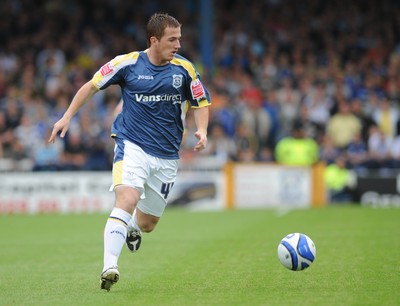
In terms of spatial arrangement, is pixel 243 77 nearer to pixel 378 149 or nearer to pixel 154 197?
pixel 378 149

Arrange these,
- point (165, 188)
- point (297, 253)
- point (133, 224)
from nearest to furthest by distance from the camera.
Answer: point (297, 253) → point (165, 188) → point (133, 224)

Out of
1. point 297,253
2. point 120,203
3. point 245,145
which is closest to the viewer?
point 120,203

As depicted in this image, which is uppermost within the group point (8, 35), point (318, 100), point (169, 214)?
point (8, 35)

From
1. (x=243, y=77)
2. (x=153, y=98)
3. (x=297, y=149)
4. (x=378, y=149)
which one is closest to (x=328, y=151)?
(x=297, y=149)

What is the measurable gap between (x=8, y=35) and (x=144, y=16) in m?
4.47

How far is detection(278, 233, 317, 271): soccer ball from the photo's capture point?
8.40 m

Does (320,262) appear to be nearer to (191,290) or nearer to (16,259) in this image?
(191,290)

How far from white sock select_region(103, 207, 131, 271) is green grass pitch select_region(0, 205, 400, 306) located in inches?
13.3

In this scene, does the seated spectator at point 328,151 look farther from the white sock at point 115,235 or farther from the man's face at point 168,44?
the white sock at point 115,235

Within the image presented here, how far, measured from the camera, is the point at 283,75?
82.4 feet

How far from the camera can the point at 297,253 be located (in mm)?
8398

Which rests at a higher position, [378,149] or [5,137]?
[5,137]

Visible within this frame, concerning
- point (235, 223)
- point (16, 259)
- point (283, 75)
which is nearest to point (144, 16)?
point (283, 75)

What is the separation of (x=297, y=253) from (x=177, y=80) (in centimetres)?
205
